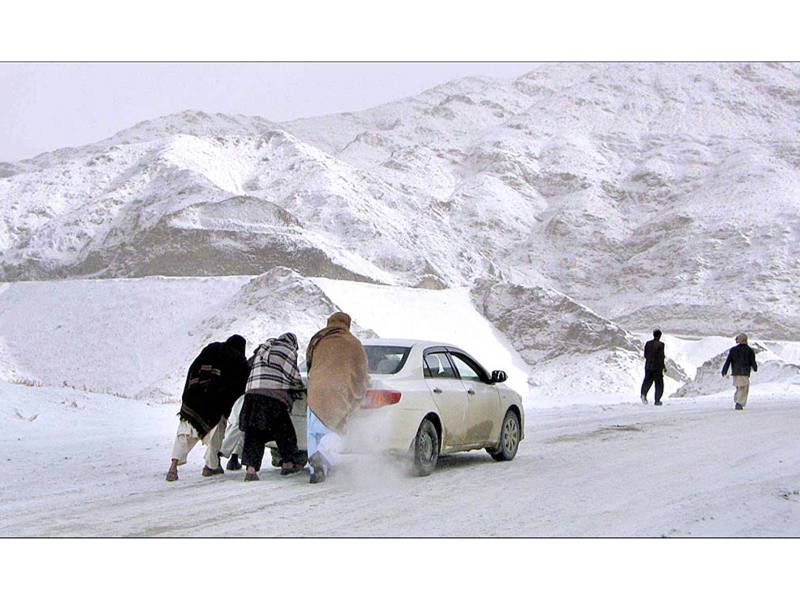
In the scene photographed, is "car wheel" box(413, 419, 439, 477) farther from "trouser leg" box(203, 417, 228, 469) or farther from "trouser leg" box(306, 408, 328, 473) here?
"trouser leg" box(203, 417, 228, 469)

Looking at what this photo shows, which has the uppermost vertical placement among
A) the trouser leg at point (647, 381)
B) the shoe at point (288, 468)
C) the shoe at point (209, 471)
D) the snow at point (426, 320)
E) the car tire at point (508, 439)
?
the snow at point (426, 320)

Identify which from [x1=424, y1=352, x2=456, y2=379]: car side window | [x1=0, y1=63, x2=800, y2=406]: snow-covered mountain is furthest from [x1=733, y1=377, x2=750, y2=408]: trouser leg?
[x1=0, y1=63, x2=800, y2=406]: snow-covered mountain

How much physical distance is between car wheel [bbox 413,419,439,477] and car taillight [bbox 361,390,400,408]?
0.55m

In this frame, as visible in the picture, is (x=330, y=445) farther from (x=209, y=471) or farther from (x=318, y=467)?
(x=209, y=471)

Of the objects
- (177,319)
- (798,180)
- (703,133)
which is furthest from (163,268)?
(703,133)

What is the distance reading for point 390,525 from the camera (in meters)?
8.91

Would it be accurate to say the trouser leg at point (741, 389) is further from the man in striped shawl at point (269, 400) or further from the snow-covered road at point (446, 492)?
the man in striped shawl at point (269, 400)

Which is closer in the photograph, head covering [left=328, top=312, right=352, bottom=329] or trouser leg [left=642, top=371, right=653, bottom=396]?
head covering [left=328, top=312, right=352, bottom=329]

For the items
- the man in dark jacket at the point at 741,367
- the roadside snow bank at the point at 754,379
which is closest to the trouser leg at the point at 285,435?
the man in dark jacket at the point at 741,367

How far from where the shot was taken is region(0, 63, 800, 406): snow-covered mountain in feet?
213

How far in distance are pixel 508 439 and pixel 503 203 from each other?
112 meters

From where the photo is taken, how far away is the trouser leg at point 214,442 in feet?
38.5

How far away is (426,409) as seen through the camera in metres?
11.0

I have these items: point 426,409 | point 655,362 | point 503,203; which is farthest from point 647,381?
point 503,203
